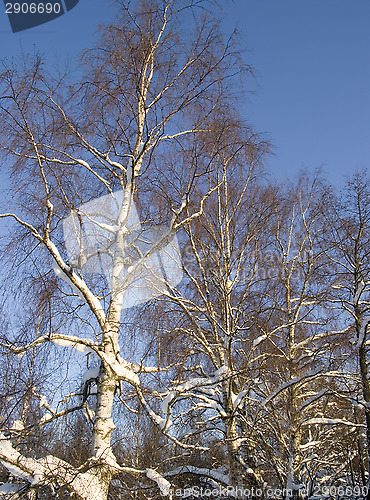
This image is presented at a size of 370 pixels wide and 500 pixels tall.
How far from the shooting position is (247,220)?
6.77 meters

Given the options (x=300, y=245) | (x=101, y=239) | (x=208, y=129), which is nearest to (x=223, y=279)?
(x=101, y=239)

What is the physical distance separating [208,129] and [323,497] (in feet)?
23.2

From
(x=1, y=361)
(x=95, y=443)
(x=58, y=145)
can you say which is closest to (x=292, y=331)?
(x=95, y=443)

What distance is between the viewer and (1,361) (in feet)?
29.1

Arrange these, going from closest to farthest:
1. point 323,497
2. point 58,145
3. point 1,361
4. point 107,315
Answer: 1. point 107,315
2. point 58,145
3. point 323,497
4. point 1,361

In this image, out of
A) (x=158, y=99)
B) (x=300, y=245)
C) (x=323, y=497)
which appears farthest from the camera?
(x=300, y=245)

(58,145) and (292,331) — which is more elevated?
(58,145)

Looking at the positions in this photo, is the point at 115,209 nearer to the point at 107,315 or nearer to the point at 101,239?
the point at 101,239

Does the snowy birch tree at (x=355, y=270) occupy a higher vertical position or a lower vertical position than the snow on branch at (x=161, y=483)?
higher

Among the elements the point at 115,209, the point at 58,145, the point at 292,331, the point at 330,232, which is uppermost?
the point at 330,232

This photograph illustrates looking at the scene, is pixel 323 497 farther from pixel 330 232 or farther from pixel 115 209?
pixel 115 209

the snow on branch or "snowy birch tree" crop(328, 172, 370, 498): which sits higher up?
"snowy birch tree" crop(328, 172, 370, 498)

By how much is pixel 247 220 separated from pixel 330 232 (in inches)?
128

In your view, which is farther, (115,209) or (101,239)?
(115,209)
